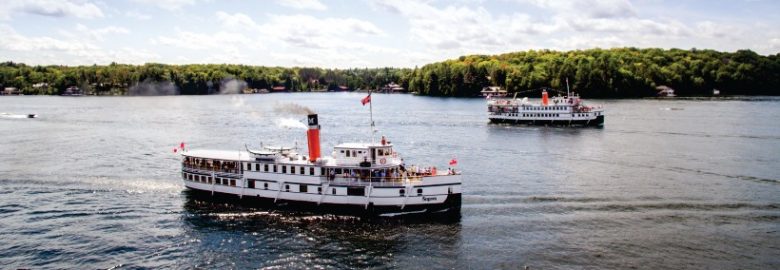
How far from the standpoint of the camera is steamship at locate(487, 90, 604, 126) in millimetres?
122062

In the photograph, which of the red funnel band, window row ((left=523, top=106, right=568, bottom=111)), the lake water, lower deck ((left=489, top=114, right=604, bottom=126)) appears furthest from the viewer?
window row ((left=523, top=106, right=568, bottom=111))

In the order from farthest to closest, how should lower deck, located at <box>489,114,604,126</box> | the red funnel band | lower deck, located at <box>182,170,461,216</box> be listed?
lower deck, located at <box>489,114,604,126</box> → the red funnel band → lower deck, located at <box>182,170,461,216</box>

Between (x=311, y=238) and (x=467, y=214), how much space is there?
13484 millimetres

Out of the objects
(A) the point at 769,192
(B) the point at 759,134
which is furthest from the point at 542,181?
(B) the point at 759,134

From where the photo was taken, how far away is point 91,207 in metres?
53.9

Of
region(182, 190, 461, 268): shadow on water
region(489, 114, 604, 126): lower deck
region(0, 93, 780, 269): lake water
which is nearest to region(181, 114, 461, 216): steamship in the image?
region(182, 190, 461, 268): shadow on water

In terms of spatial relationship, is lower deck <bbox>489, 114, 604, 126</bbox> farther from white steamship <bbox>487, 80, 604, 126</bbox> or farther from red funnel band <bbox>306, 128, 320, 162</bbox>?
red funnel band <bbox>306, 128, 320, 162</bbox>

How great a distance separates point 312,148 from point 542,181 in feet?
83.8

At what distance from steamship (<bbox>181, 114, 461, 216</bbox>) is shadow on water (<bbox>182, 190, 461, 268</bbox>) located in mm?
1009

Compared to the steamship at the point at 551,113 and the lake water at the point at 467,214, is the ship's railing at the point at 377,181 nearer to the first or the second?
the lake water at the point at 467,214

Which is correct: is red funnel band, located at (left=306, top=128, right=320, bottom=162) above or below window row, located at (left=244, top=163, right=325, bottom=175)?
above

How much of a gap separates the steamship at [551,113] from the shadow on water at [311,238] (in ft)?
265

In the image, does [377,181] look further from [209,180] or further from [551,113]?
[551,113]

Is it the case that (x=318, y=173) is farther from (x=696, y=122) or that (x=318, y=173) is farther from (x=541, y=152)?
(x=696, y=122)
